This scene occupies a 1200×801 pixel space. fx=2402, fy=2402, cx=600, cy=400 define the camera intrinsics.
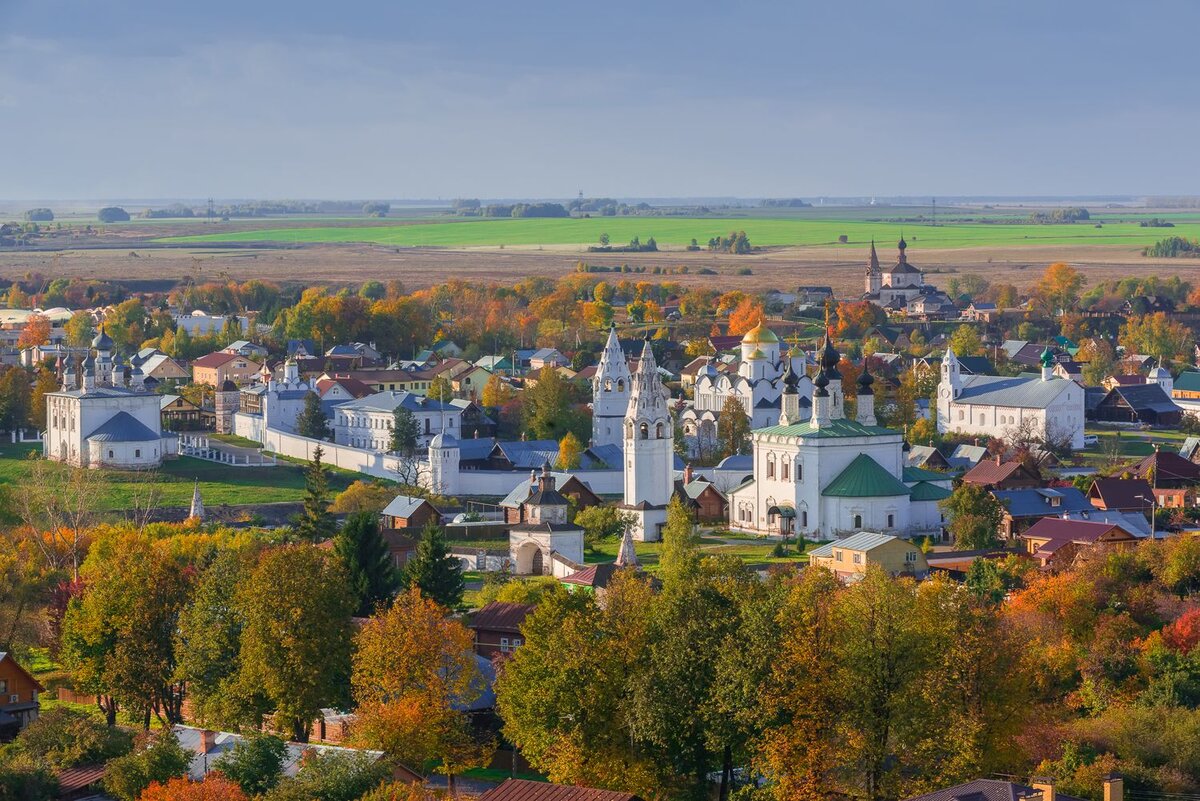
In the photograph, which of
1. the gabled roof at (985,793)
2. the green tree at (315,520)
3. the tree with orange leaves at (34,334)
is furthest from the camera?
the tree with orange leaves at (34,334)

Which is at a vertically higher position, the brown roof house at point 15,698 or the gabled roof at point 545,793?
the gabled roof at point 545,793

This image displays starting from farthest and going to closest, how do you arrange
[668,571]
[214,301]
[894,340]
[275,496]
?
1. [214,301]
2. [894,340]
3. [275,496]
4. [668,571]

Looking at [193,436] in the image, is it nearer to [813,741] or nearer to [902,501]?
[902,501]

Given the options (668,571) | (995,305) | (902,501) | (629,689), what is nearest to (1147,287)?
(995,305)

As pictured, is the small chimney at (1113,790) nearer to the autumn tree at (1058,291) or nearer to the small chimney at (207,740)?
the small chimney at (207,740)

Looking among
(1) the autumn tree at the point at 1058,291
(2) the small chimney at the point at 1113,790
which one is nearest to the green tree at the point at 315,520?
(2) the small chimney at the point at 1113,790

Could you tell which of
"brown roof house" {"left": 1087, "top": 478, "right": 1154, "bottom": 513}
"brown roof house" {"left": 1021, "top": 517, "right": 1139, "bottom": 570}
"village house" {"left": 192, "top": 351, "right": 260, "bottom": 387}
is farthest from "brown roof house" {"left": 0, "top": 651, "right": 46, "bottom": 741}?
"village house" {"left": 192, "top": 351, "right": 260, "bottom": 387}
